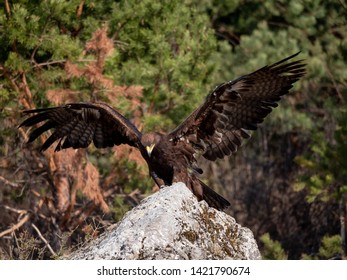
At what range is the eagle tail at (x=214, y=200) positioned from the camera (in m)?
9.66

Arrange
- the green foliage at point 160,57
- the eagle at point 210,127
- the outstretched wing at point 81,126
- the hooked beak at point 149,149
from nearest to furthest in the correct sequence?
1. the hooked beak at point 149,149
2. the eagle at point 210,127
3. the outstretched wing at point 81,126
4. the green foliage at point 160,57

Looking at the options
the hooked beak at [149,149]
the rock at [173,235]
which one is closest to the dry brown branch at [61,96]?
the hooked beak at [149,149]

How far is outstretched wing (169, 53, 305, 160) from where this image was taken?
377 inches

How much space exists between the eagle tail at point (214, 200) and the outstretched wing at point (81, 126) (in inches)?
36.3

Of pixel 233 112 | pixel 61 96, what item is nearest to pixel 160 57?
pixel 61 96

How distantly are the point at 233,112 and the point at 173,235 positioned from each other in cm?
313

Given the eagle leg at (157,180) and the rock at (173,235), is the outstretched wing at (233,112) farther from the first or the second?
the rock at (173,235)

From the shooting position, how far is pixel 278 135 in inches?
770

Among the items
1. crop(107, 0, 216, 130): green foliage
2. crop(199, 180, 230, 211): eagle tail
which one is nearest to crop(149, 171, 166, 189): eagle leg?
crop(199, 180, 230, 211): eagle tail

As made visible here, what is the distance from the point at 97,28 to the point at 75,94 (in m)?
1.22

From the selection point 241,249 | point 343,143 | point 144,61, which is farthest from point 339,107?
point 241,249

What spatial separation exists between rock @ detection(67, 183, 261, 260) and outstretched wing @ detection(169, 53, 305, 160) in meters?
2.22

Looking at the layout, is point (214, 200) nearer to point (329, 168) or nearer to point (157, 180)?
point (157, 180)

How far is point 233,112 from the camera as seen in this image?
9.85 meters
